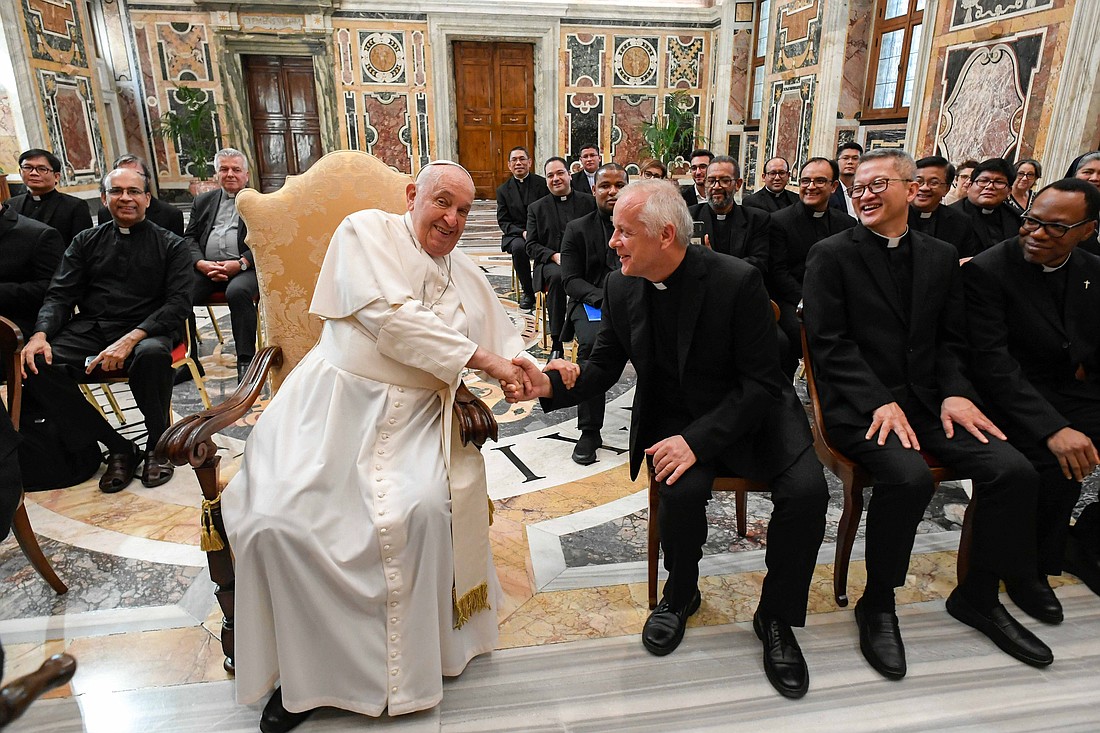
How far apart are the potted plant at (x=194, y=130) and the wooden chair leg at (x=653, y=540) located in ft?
34.7

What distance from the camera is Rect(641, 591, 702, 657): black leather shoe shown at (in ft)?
6.95

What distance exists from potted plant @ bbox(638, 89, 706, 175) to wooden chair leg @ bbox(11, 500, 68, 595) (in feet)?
35.3

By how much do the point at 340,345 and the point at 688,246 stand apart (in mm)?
1179

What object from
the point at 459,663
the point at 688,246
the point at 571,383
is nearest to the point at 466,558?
the point at 459,663

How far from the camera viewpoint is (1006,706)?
1911 mm

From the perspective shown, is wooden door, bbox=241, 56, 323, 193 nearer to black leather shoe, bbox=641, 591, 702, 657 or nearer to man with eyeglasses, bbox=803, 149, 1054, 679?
man with eyeglasses, bbox=803, 149, 1054, 679

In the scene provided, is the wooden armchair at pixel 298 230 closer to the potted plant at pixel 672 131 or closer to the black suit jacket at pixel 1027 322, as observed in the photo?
the black suit jacket at pixel 1027 322

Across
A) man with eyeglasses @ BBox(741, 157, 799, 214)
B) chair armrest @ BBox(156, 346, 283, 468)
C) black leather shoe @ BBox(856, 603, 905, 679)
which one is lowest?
black leather shoe @ BBox(856, 603, 905, 679)

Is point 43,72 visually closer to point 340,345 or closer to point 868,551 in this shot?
point 340,345

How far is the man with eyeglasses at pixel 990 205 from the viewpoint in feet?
13.7

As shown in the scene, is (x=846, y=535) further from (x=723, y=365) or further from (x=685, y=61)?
(x=685, y=61)

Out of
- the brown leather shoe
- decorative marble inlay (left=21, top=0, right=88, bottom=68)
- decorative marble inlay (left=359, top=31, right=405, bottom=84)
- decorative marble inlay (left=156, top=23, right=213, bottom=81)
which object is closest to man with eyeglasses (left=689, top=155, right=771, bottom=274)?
the brown leather shoe

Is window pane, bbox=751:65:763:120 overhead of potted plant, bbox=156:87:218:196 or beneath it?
overhead

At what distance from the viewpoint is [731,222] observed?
4.45m
